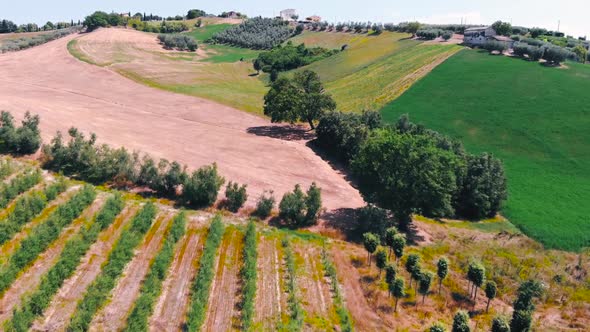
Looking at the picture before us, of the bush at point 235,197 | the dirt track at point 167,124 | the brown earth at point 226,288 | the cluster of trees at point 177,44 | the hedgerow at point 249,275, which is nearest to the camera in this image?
the brown earth at point 226,288

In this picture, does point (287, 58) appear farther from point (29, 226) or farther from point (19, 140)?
point (29, 226)

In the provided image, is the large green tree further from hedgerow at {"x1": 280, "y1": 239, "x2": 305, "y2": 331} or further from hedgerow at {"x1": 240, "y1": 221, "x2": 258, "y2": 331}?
hedgerow at {"x1": 240, "y1": 221, "x2": 258, "y2": 331}

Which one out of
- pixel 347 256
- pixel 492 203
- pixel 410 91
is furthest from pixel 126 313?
pixel 410 91

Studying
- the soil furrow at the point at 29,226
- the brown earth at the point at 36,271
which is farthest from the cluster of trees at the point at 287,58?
the brown earth at the point at 36,271

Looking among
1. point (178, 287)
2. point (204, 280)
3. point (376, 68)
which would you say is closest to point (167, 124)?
point (178, 287)

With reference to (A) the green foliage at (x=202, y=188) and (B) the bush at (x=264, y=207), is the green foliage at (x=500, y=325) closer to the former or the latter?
(B) the bush at (x=264, y=207)

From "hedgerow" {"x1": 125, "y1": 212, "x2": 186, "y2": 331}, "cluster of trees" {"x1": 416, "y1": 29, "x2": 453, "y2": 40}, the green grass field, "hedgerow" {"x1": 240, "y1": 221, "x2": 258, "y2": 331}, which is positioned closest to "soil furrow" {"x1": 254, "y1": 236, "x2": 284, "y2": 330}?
"hedgerow" {"x1": 240, "y1": 221, "x2": 258, "y2": 331}

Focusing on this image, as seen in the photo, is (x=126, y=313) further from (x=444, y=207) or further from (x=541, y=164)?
(x=541, y=164)
